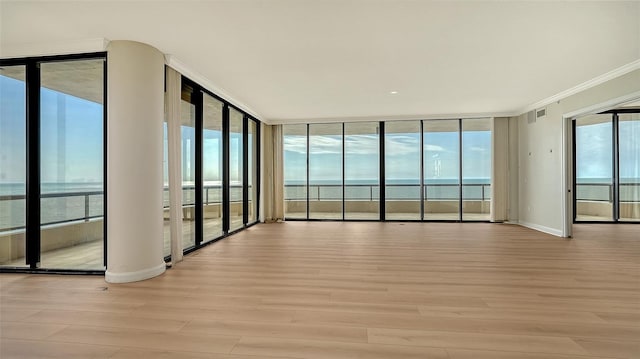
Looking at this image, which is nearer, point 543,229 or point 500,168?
point 543,229

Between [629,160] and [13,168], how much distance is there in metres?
12.6

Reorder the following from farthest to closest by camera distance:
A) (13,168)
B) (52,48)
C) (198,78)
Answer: (198,78), (13,168), (52,48)

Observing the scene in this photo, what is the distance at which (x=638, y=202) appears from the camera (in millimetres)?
8055

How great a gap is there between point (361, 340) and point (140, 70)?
12.3 feet

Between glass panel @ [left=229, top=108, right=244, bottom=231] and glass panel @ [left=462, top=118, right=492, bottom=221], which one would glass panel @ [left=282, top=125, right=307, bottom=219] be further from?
glass panel @ [left=462, top=118, right=492, bottom=221]

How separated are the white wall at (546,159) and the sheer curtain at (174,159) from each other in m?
6.83

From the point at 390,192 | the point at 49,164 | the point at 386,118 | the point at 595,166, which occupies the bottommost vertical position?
the point at 390,192

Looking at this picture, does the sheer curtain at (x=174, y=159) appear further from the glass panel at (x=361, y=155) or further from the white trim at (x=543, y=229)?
the white trim at (x=543, y=229)

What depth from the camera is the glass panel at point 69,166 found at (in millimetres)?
3884

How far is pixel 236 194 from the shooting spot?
22.8ft

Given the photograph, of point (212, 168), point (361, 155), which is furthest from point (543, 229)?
point (212, 168)

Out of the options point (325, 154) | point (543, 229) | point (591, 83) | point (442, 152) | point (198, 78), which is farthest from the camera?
point (325, 154)

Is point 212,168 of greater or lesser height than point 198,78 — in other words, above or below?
below

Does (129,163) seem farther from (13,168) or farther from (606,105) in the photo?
(606,105)
